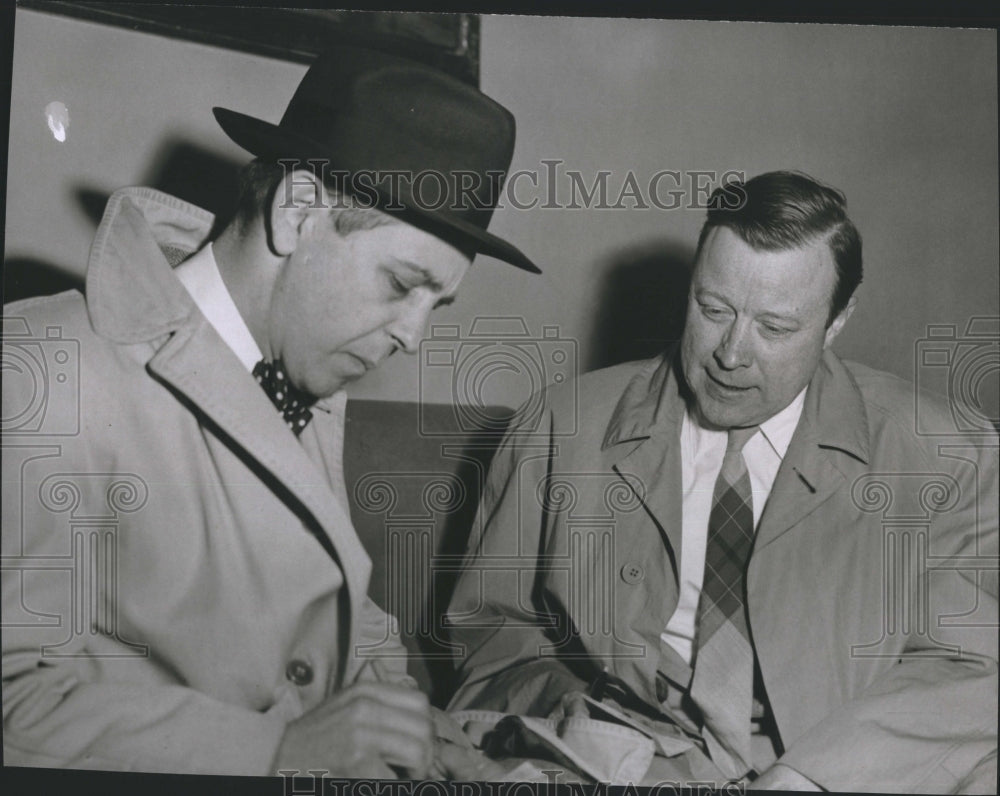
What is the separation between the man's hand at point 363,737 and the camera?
67.7 inches

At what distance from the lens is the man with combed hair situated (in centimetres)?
168

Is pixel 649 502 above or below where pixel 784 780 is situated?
above

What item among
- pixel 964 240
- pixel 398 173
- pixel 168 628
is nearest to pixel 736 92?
pixel 964 240

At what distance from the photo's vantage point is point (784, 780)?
1.67 metres

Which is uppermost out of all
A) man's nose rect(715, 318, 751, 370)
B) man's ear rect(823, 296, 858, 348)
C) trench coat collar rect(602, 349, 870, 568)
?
man's ear rect(823, 296, 858, 348)

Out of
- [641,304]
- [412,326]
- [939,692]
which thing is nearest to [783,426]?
[641,304]

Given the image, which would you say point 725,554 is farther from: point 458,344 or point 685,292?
point 458,344

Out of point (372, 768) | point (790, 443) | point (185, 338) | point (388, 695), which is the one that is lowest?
point (372, 768)

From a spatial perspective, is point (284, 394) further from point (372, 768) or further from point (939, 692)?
point (939, 692)

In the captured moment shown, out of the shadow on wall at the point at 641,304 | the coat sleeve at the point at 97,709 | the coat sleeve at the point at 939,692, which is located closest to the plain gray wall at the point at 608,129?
the shadow on wall at the point at 641,304

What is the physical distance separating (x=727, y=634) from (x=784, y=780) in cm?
25

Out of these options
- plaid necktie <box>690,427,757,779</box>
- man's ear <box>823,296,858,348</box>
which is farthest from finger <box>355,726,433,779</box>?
man's ear <box>823,296,858,348</box>

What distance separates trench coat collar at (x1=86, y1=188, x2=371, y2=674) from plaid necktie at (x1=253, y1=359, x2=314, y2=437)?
0.08ft

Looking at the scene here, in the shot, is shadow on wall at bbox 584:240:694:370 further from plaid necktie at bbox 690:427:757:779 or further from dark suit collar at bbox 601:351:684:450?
plaid necktie at bbox 690:427:757:779
